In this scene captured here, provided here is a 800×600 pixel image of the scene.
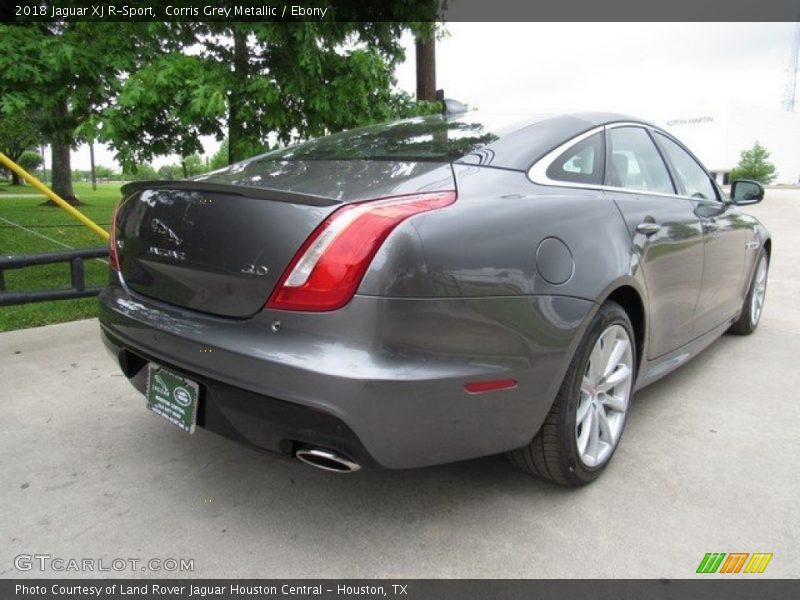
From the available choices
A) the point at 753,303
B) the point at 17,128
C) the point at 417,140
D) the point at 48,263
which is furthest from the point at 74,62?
the point at 17,128

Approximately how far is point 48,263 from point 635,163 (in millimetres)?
3893

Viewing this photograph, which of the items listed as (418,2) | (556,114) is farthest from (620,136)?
(418,2)

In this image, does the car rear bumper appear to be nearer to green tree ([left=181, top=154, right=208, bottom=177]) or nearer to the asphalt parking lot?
the asphalt parking lot

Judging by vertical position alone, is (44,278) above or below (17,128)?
below

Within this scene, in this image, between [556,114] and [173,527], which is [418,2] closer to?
[556,114]

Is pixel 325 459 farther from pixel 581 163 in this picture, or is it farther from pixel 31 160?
pixel 31 160

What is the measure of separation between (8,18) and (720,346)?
254 inches

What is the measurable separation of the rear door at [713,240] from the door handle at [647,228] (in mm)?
686

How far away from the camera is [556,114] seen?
2682mm

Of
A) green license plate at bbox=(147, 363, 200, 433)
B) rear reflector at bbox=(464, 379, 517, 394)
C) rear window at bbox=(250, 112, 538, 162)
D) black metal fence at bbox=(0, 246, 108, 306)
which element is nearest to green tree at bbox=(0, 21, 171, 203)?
black metal fence at bbox=(0, 246, 108, 306)

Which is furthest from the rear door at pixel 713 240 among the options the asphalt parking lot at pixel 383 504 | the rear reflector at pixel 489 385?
the rear reflector at pixel 489 385

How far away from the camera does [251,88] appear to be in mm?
5023

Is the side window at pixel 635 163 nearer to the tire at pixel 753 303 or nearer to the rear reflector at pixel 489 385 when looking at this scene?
the rear reflector at pixel 489 385

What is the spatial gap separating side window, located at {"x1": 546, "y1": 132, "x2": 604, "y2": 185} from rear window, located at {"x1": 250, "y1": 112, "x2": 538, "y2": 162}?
0.24 metres
